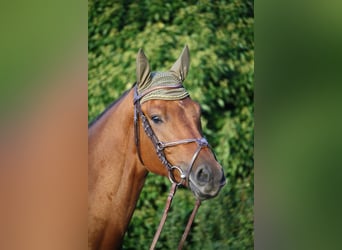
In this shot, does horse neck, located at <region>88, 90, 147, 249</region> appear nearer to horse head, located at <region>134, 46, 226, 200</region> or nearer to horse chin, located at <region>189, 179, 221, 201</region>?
horse head, located at <region>134, 46, 226, 200</region>

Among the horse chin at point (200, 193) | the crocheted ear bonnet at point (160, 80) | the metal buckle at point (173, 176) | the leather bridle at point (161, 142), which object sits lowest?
the horse chin at point (200, 193)

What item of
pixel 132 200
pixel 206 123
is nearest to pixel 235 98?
pixel 206 123

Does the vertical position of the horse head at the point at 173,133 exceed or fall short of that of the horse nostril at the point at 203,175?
it exceeds it

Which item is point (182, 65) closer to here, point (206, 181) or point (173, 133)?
point (173, 133)

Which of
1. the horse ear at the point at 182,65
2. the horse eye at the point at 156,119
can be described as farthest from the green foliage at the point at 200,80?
the horse eye at the point at 156,119

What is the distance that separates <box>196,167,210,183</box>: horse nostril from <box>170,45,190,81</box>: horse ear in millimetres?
419

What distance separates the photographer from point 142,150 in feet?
6.99

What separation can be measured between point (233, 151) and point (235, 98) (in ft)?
0.80

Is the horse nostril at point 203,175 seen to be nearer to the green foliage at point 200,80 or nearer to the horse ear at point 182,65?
the green foliage at point 200,80

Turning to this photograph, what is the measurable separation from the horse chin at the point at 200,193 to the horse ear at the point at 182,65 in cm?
Answer: 48

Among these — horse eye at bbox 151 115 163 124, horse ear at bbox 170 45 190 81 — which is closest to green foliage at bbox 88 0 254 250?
horse ear at bbox 170 45 190 81

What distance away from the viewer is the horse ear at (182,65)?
2.14 metres
